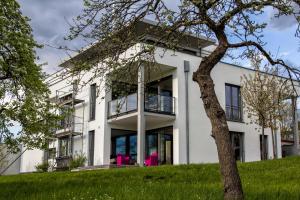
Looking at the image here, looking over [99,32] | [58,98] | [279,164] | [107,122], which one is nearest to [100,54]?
[99,32]

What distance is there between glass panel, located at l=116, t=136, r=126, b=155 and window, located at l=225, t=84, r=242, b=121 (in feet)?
22.5

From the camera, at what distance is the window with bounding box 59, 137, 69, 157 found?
106 ft

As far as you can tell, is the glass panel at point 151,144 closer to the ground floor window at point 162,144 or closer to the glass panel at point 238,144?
the ground floor window at point 162,144

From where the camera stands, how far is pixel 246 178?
1264 centimetres

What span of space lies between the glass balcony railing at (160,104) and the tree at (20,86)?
7361mm

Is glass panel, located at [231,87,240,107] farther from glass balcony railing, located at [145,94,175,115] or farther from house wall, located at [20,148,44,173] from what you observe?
A: house wall, located at [20,148,44,173]

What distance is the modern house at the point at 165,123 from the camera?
25875mm

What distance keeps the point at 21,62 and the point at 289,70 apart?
10.7 metres

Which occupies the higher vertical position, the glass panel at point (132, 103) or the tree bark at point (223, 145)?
the glass panel at point (132, 103)

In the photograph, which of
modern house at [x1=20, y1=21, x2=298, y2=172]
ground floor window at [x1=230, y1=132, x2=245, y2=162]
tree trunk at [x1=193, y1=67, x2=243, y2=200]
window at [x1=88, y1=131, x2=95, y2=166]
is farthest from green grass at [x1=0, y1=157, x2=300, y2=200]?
window at [x1=88, y1=131, x2=95, y2=166]

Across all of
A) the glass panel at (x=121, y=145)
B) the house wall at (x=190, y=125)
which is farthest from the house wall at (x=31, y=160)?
the glass panel at (x=121, y=145)

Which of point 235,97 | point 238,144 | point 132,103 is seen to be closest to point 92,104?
point 132,103

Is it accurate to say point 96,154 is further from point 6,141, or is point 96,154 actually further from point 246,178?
point 246,178

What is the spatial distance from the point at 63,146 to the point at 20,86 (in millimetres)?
15714
